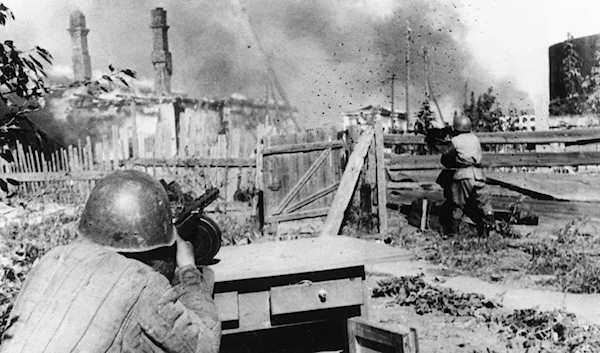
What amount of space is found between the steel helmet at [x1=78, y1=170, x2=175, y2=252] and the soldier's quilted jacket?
8cm

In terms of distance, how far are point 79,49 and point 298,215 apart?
2110 centimetres

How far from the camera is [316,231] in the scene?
31.4 feet

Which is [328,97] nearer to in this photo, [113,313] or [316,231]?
[316,231]

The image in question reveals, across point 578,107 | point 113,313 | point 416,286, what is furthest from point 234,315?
point 578,107

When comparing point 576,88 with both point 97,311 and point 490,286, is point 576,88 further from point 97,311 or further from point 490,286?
point 97,311

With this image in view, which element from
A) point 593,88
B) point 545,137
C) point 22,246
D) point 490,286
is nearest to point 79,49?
point 593,88

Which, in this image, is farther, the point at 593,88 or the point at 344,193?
the point at 593,88

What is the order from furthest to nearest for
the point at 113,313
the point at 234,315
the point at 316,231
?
the point at 316,231 < the point at 234,315 < the point at 113,313

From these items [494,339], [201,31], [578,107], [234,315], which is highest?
[201,31]

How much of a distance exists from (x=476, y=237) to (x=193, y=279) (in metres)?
6.71

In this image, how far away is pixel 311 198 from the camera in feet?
33.7

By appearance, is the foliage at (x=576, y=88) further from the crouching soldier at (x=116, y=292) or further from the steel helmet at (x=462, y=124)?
the crouching soldier at (x=116, y=292)

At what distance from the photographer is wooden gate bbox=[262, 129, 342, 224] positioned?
10.2 meters

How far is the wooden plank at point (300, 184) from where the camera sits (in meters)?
10.1
